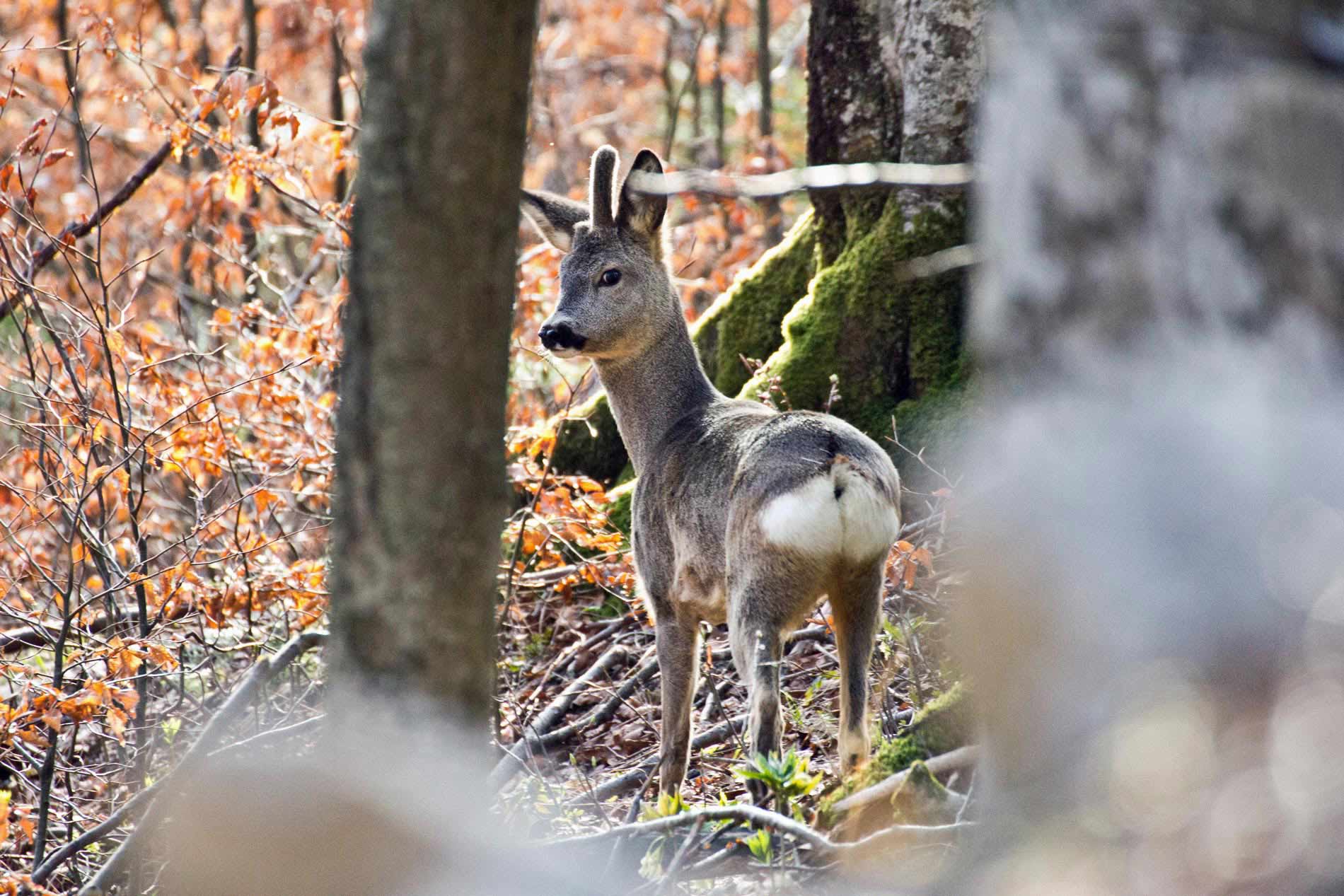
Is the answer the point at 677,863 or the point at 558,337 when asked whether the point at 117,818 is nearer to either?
the point at 677,863

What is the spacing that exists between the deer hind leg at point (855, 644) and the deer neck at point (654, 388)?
1598 millimetres

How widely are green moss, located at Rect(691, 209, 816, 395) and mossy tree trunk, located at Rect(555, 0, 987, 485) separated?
0.37 m

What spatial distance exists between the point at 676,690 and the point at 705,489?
809 millimetres

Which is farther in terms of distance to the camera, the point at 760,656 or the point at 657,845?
the point at 760,656

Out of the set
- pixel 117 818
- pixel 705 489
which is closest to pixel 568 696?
pixel 705 489

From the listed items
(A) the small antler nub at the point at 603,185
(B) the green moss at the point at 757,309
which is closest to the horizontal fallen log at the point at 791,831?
(A) the small antler nub at the point at 603,185

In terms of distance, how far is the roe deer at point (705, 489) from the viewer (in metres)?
4.58

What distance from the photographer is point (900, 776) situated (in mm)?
3564

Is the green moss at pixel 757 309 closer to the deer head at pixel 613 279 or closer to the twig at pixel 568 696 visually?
the deer head at pixel 613 279

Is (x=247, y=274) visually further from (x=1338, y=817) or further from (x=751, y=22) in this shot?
(x=1338, y=817)

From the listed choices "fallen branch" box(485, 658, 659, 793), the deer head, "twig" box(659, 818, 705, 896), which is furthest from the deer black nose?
"twig" box(659, 818, 705, 896)

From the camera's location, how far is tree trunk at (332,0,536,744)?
7.12ft

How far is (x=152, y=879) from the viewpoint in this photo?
4863mm

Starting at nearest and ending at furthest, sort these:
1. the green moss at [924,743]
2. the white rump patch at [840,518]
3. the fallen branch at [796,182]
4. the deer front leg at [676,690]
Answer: the fallen branch at [796,182], the green moss at [924,743], the white rump patch at [840,518], the deer front leg at [676,690]
